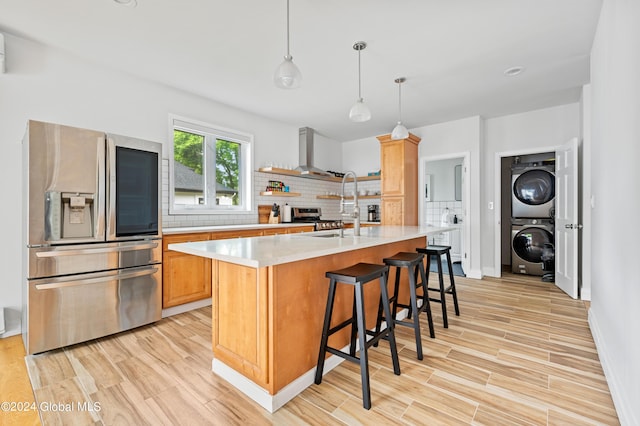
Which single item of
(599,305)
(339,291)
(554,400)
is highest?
(339,291)

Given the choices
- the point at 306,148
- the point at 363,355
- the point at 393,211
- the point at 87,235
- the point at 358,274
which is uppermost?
the point at 306,148

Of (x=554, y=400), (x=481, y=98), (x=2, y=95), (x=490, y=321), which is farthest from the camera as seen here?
(x=481, y=98)

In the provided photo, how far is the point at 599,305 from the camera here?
2.32 m

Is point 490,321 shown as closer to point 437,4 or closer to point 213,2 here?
point 437,4

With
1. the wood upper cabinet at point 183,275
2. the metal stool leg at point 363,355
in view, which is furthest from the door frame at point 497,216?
the wood upper cabinet at point 183,275

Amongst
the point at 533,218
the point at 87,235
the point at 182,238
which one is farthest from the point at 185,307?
the point at 533,218

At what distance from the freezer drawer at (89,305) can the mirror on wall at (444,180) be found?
5.91 m

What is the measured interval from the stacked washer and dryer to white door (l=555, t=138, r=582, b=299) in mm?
566

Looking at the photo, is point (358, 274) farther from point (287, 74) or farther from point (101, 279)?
point (101, 279)

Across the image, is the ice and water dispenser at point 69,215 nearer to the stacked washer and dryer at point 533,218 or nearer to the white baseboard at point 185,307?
the white baseboard at point 185,307

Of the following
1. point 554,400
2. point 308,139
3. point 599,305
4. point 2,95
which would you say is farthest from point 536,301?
point 2,95

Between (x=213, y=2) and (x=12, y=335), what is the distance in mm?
3239

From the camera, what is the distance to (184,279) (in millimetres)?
3221

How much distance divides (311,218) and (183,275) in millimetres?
2712
